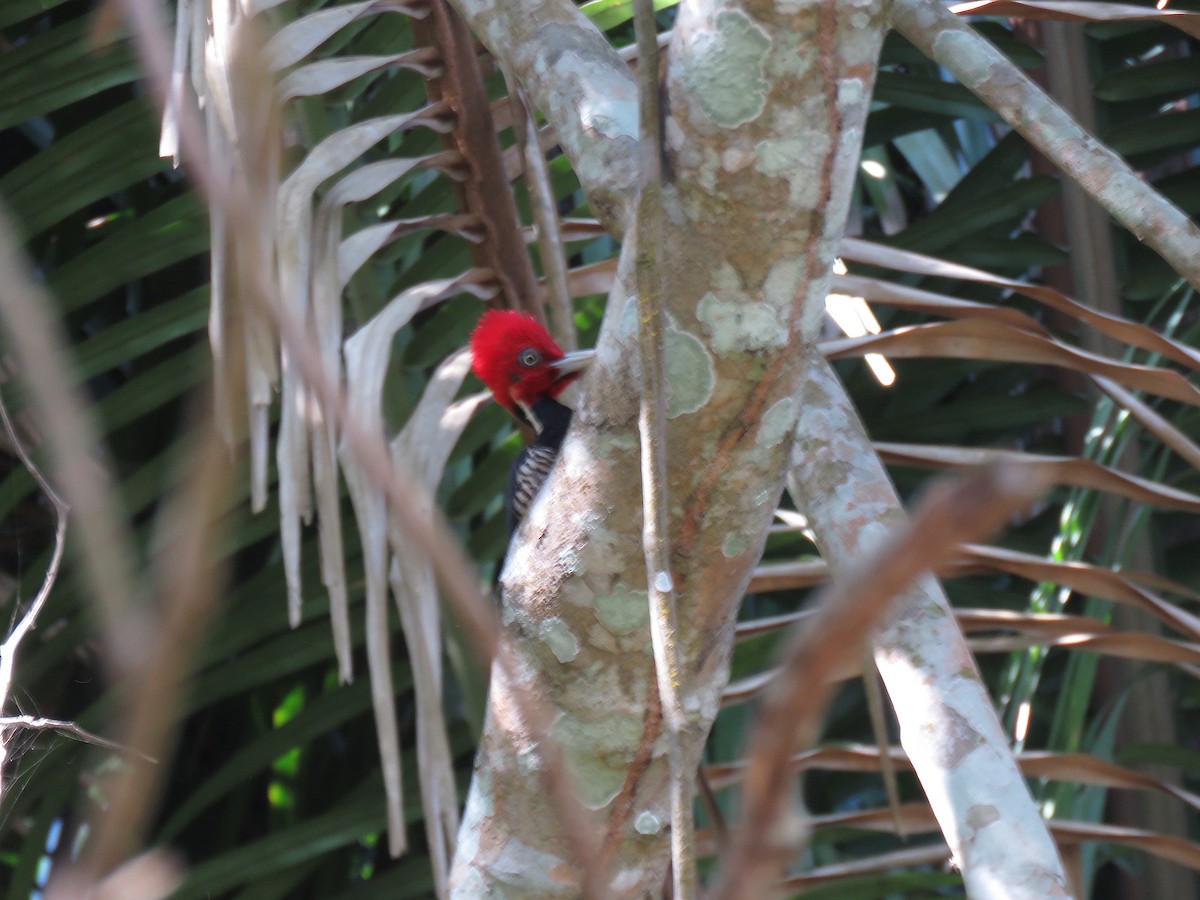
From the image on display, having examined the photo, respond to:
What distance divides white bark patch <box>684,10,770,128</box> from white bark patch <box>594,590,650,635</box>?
0.37 m

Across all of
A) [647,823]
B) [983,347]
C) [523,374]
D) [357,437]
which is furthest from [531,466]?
[357,437]

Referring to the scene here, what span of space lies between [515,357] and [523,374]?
0.04 meters

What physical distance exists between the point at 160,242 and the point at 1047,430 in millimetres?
1810

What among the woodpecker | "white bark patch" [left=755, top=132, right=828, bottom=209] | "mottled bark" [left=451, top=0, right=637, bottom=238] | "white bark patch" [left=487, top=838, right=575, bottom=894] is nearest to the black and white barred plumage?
the woodpecker

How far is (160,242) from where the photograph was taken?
201 cm

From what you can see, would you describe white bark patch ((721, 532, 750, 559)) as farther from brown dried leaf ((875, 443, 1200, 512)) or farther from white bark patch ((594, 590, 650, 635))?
brown dried leaf ((875, 443, 1200, 512))

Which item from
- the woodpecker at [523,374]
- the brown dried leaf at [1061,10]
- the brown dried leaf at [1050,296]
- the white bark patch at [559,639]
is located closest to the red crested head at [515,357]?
the woodpecker at [523,374]

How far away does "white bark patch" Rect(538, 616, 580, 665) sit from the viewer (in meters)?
1.07

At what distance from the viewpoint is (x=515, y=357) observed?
6.63 feet

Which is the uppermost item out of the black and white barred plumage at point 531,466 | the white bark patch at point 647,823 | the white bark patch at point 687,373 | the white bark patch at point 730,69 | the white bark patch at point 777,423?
the white bark patch at point 730,69

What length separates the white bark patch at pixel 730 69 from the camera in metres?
0.88

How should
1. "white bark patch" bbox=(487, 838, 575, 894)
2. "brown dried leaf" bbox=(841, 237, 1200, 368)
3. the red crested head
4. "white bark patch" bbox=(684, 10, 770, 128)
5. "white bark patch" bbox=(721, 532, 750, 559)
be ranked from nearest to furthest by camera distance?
1. "white bark patch" bbox=(684, 10, 770, 128)
2. "white bark patch" bbox=(721, 532, 750, 559)
3. "white bark patch" bbox=(487, 838, 575, 894)
4. "brown dried leaf" bbox=(841, 237, 1200, 368)
5. the red crested head

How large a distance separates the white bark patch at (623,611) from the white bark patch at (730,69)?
1.23ft

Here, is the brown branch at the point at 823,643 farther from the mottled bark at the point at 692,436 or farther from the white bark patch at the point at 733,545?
the white bark patch at the point at 733,545
